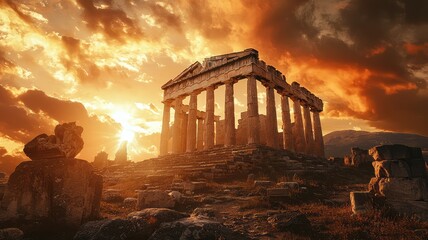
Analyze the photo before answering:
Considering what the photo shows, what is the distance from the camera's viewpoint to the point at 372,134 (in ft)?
363

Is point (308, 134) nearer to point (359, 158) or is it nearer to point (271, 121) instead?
point (359, 158)

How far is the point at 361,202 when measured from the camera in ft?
21.5

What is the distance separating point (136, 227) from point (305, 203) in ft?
18.2

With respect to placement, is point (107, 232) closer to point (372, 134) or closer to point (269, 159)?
point (269, 159)

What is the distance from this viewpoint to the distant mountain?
302 ft

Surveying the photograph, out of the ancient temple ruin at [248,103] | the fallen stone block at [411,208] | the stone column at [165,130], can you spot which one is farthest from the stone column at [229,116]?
the fallen stone block at [411,208]

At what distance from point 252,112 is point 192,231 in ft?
54.0

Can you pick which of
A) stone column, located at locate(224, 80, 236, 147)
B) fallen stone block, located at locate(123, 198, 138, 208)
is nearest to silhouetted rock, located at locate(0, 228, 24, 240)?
fallen stone block, located at locate(123, 198, 138, 208)

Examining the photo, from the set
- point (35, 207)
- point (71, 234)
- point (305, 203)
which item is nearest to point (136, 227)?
point (71, 234)

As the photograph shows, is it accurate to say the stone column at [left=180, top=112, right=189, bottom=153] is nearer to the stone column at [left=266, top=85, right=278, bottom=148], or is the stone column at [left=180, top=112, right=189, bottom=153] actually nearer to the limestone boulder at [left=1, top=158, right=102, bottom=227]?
the stone column at [left=266, top=85, right=278, bottom=148]

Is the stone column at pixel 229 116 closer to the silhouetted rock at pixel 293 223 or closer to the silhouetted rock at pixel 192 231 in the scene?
the silhouetted rock at pixel 293 223

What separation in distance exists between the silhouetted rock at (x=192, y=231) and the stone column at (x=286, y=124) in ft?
66.9

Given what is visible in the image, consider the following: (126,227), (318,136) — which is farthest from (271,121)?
(126,227)

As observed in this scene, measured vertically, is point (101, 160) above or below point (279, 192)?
above
